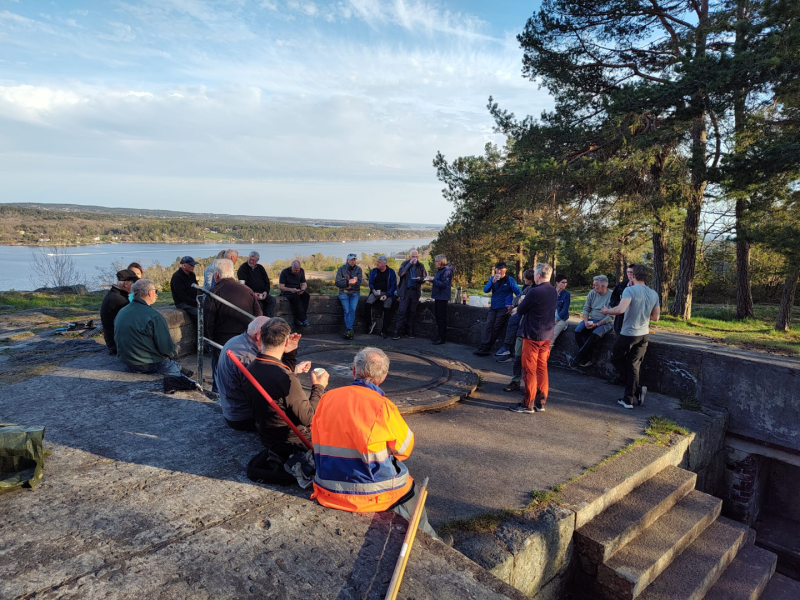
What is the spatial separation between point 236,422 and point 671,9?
1663 centimetres

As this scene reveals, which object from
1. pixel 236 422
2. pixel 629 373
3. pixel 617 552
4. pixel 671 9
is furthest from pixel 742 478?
pixel 671 9

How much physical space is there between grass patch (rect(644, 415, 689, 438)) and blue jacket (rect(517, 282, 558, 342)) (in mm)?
1376

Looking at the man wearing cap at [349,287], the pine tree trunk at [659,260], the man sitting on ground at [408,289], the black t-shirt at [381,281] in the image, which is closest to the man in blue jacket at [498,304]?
the man sitting on ground at [408,289]

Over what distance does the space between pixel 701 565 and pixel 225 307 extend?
16.7 ft

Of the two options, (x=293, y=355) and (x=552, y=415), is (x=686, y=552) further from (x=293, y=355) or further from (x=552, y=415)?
(x=293, y=355)

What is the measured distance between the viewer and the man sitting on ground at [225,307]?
5.39 m

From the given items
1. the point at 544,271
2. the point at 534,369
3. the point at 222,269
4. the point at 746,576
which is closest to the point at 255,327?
the point at 222,269

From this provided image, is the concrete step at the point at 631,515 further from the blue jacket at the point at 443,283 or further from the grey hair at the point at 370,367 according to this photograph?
the blue jacket at the point at 443,283

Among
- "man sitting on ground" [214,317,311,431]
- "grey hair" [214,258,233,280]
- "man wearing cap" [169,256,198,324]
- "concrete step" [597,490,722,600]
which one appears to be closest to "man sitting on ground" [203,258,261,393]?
"grey hair" [214,258,233,280]

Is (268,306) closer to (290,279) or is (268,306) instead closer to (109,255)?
(290,279)

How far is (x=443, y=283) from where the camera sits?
28.0 ft

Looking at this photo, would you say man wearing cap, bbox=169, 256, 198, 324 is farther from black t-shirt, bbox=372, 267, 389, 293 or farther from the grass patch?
the grass patch

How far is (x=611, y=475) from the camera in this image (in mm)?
4016

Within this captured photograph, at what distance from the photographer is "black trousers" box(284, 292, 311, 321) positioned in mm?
9172
